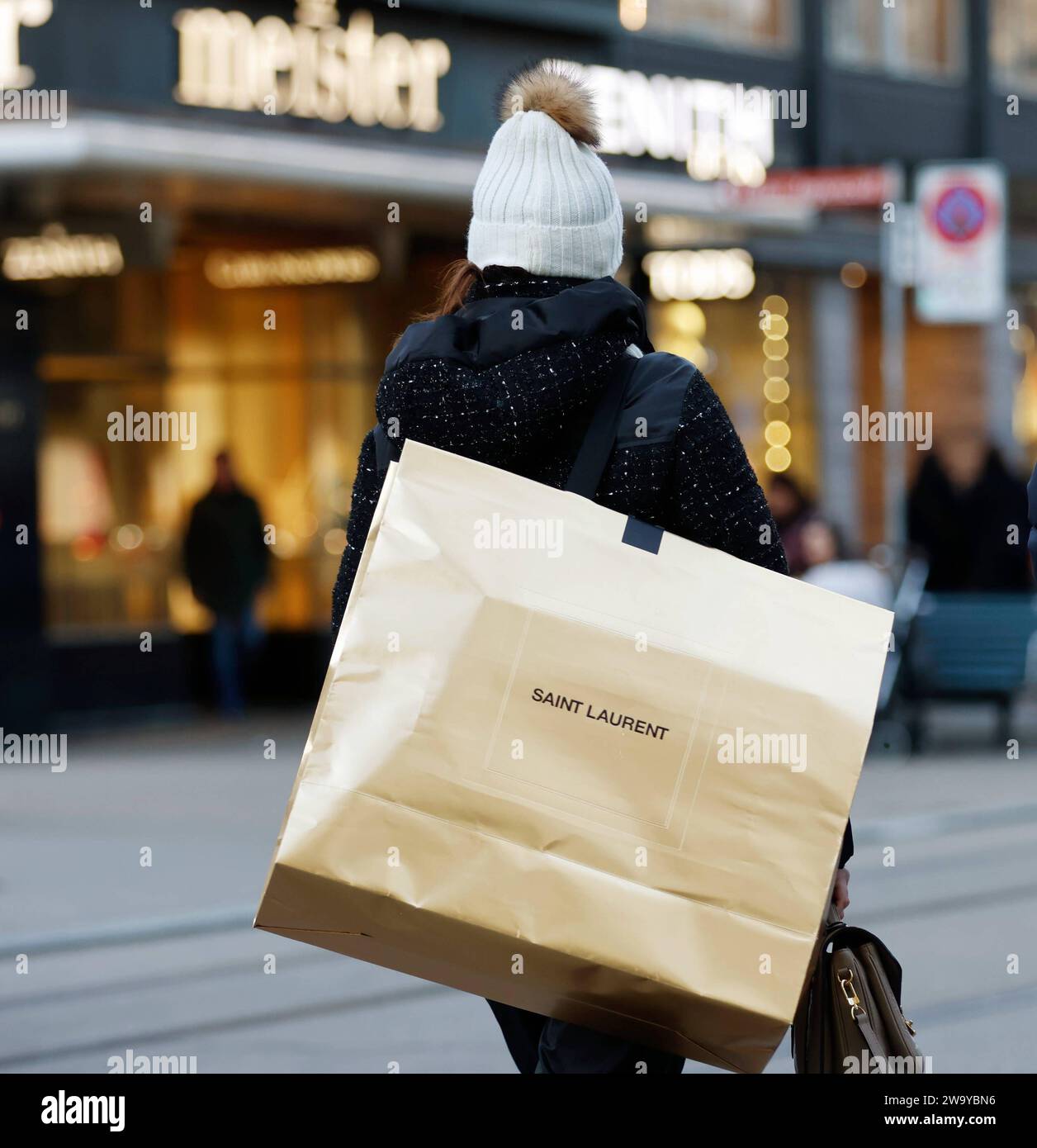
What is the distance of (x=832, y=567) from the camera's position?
11.9 m

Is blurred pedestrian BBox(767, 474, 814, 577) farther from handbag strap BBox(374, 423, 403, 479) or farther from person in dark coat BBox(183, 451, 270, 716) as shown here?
handbag strap BBox(374, 423, 403, 479)

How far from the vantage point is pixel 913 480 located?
15961 mm

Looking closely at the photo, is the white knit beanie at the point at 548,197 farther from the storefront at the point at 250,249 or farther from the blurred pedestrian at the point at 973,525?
the blurred pedestrian at the point at 973,525

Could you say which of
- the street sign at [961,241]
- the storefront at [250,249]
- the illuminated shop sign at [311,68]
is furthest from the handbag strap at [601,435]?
the illuminated shop sign at [311,68]

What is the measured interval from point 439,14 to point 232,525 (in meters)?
3.86

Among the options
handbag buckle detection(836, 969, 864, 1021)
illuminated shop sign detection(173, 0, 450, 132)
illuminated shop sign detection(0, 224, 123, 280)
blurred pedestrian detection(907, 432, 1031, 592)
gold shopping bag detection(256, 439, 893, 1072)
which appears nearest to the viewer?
gold shopping bag detection(256, 439, 893, 1072)

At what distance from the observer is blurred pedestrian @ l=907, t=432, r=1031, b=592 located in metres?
14.3

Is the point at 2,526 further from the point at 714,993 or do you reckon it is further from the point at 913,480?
the point at 714,993

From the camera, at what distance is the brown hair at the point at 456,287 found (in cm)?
313

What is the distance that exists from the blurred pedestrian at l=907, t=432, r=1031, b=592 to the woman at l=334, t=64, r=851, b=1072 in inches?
423

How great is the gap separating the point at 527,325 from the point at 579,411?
147mm

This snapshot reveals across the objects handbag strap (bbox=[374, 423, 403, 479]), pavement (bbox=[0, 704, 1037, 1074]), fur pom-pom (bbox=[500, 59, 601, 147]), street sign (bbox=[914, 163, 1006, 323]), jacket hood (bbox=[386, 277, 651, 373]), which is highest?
street sign (bbox=[914, 163, 1006, 323])

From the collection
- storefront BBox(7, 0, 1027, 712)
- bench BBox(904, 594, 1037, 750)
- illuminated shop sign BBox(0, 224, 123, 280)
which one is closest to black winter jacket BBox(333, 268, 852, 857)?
storefront BBox(7, 0, 1027, 712)

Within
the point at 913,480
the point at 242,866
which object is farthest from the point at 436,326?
the point at 913,480
